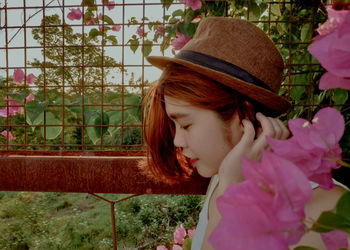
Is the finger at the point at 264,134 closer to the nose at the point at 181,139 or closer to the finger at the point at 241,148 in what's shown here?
the finger at the point at 241,148

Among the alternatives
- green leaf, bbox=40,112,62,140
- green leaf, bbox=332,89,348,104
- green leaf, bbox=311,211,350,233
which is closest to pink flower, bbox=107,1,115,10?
green leaf, bbox=40,112,62,140

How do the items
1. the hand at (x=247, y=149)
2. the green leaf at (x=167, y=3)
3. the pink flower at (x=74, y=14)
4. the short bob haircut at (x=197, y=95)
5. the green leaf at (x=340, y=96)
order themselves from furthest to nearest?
1. the pink flower at (x=74, y=14)
2. the green leaf at (x=167, y=3)
3. the green leaf at (x=340, y=96)
4. the short bob haircut at (x=197, y=95)
5. the hand at (x=247, y=149)

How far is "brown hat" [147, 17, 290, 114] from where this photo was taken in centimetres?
66

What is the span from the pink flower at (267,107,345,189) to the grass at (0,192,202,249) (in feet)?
A: 10.9

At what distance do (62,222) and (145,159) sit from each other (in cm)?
406

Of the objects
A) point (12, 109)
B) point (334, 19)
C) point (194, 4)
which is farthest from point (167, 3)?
point (334, 19)

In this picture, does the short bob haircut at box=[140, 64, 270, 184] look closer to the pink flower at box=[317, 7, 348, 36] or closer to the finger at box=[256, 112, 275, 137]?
the finger at box=[256, 112, 275, 137]

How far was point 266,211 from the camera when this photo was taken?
0.16 m

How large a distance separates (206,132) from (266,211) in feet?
1.83

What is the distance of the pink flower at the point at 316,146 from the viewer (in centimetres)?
19

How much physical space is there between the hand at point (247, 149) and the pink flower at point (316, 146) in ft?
1.20

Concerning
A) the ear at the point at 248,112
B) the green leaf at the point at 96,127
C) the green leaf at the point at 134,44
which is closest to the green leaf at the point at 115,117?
the green leaf at the point at 96,127

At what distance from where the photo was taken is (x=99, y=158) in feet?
2.96

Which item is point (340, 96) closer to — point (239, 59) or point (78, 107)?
point (239, 59)
